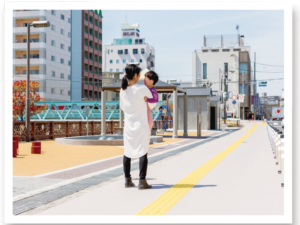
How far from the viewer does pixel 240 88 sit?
337 ft

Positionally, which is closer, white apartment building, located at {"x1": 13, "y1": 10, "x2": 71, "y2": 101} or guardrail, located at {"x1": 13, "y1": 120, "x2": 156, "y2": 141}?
guardrail, located at {"x1": 13, "y1": 120, "x2": 156, "y2": 141}

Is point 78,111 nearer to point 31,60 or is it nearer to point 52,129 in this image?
point 52,129

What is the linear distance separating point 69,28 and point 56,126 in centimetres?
5969

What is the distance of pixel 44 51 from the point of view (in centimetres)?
6762

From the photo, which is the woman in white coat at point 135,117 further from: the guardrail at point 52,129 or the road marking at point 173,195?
the guardrail at point 52,129

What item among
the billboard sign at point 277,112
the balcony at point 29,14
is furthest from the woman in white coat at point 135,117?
the billboard sign at point 277,112

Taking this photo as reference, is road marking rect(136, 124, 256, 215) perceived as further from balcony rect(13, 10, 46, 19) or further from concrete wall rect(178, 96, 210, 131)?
balcony rect(13, 10, 46, 19)

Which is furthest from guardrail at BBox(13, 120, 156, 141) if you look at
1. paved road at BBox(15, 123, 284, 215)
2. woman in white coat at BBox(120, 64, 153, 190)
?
woman in white coat at BBox(120, 64, 153, 190)

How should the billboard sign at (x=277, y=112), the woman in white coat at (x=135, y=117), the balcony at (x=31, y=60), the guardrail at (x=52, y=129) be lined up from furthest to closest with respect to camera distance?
the billboard sign at (x=277, y=112) < the balcony at (x=31, y=60) < the guardrail at (x=52, y=129) < the woman in white coat at (x=135, y=117)

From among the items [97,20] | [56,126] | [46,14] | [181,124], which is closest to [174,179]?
[56,126]

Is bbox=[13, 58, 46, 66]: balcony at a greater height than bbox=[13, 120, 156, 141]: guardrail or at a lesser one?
greater

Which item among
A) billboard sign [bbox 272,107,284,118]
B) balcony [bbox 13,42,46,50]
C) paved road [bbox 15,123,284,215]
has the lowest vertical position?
paved road [bbox 15,123,284,215]

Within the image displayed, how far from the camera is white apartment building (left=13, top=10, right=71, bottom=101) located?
6650 cm

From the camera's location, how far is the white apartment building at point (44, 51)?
66500mm
